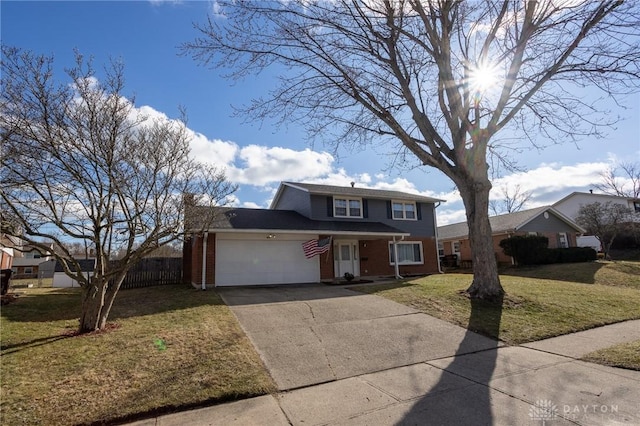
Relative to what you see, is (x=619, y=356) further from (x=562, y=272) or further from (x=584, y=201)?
(x=584, y=201)

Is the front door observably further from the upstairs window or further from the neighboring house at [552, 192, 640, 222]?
the neighboring house at [552, 192, 640, 222]

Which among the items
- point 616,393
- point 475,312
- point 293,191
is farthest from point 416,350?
point 293,191

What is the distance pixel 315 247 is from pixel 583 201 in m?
40.3

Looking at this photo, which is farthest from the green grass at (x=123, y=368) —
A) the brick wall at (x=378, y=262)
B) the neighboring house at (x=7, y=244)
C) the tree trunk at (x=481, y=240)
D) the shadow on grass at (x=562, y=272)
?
the shadow on grass at (x=562, y=272)

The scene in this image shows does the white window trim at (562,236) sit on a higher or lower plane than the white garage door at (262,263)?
higher

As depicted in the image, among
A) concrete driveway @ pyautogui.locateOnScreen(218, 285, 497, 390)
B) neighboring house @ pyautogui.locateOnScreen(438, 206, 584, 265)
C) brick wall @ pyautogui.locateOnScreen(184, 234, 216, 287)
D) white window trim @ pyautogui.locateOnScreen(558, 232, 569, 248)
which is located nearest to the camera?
concrete driveway @ pyautogui.locateOnScreen(218, 285, 497, 390)

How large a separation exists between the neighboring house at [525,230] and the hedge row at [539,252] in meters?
1.86

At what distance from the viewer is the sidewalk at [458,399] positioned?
4.07 metres

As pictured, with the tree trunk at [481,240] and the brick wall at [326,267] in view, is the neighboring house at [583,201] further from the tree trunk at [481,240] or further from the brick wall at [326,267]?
the tree trunk at [481,240]

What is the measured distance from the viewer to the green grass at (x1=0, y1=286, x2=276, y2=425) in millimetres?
4391

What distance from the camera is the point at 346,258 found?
19422 mm

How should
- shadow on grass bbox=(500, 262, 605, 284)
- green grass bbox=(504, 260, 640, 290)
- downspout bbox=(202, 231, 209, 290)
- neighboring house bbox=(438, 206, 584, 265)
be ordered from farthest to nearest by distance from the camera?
1. neighboring house bbox=(438, 206, 584, 265)
2. shadow on grass bbox=(500, 262, 605, 284)
3. green grass bbox=(504, 260, 640, 290)
4. downspout bbox=(202, 231, 209, 290)

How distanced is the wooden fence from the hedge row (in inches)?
838

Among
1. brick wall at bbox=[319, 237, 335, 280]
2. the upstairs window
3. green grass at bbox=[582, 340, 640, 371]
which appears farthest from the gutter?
green grass at bbox=[582, 340, 640, 371]
